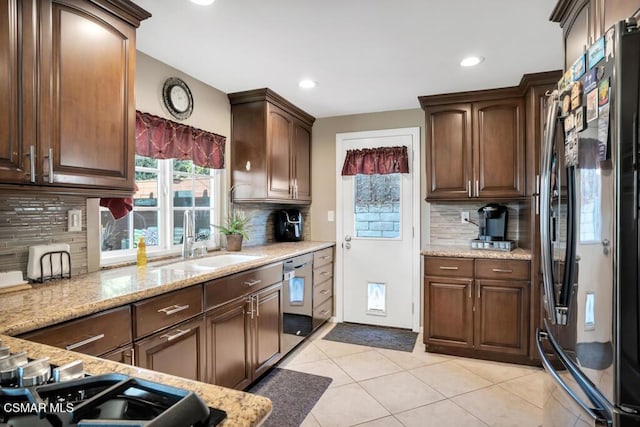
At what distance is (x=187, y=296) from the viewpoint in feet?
6.13

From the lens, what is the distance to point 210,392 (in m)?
0.71

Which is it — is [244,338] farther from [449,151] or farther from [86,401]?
[449,151]

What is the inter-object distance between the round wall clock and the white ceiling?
4.8 inches

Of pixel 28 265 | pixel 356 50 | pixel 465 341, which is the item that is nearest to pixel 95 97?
pixel 28 265

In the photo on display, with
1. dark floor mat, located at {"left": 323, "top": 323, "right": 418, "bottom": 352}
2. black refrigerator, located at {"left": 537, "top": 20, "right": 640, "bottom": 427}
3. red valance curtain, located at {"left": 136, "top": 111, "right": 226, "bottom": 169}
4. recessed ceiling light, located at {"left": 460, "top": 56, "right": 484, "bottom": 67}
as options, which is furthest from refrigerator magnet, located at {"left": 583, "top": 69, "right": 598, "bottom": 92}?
dark floor mat, located at {"left": 323, "top": 323, "right": 418, "bottom": 352}

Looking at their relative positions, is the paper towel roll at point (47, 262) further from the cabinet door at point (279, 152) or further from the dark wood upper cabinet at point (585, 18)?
the dark wood upper cabinet at point (585, 18)

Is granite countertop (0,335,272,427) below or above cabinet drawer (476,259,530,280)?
above

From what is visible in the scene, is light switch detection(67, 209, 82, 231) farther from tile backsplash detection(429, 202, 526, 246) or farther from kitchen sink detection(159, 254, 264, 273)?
tile backsplash detection(429, 202, 526, 246)

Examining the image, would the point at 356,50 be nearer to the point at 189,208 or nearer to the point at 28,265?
the point at 189,208

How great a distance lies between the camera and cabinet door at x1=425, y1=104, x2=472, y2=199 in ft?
10.6

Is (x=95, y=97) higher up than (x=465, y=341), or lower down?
higher up

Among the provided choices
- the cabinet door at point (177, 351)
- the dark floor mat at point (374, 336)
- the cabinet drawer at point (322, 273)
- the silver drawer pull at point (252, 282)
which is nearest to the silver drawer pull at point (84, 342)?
the cabinet door at point (177, 351)

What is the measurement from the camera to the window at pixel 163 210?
2.32 meters

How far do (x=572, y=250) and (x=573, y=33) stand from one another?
1088mm
